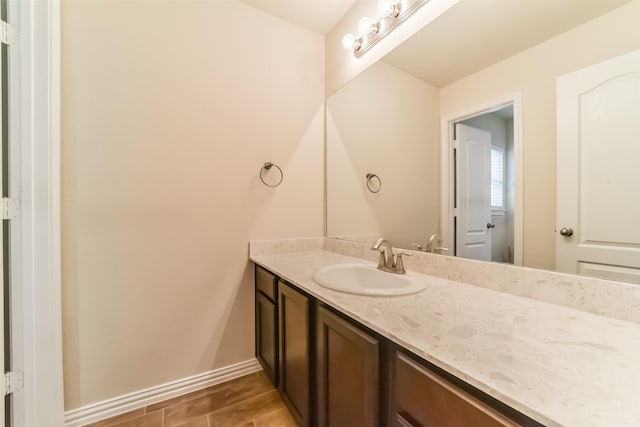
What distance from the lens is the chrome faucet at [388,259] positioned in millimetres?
1266

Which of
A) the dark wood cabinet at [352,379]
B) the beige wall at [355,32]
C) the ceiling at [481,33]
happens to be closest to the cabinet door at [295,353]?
the dark wood cabinet at [352,379]

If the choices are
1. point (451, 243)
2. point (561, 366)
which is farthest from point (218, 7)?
point (561, 366)

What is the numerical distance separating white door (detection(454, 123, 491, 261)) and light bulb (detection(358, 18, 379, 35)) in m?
0.84

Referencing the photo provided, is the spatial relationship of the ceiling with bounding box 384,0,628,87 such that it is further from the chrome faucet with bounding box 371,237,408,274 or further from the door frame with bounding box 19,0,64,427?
the door frame with bounding box 19,0,64,427

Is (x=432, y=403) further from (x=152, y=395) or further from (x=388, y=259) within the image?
(x=152, y=395)

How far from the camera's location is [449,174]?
1231 millimetres

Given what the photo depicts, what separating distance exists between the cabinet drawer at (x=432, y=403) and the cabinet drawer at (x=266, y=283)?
85 cm

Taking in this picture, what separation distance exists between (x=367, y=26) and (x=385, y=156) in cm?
79

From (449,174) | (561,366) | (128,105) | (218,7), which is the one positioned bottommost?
(561,366)

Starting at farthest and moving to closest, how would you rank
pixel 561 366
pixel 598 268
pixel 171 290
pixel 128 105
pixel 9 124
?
pixel 171 290 → pixel 128 105 → pixel 9 124 → pixel 598 268 → pixel 561 366

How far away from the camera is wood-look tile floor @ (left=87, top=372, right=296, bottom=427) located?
129 cm

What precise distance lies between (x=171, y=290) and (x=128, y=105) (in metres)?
1.05

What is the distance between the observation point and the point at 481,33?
1.06 m

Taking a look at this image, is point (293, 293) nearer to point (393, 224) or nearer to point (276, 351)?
point (276, 351)
